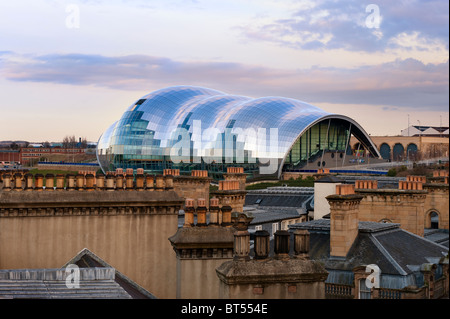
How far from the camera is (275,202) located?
42375 mm

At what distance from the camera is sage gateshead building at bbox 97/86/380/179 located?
326ft

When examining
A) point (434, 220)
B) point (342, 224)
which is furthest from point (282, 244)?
point (434, 220)

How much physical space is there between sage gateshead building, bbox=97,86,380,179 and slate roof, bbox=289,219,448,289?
241 ft

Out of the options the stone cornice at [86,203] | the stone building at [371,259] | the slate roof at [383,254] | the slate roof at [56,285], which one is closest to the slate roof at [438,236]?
the slate roof at [383,254]

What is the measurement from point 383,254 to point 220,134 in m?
79.6

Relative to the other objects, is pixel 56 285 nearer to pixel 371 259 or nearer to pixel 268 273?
pixel 268 273

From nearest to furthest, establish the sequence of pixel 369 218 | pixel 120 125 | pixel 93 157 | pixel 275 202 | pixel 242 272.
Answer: pixel 242 272 < pixel 369 218 < pixel 275 202 < pixel 120 125 < pixel 93 157

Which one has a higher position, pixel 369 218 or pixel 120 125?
pixel 120 125

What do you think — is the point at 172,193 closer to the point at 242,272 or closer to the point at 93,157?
the point at 242,272

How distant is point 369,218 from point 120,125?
8557 cm

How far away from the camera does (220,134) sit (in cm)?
9956

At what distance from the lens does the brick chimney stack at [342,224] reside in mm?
20953
